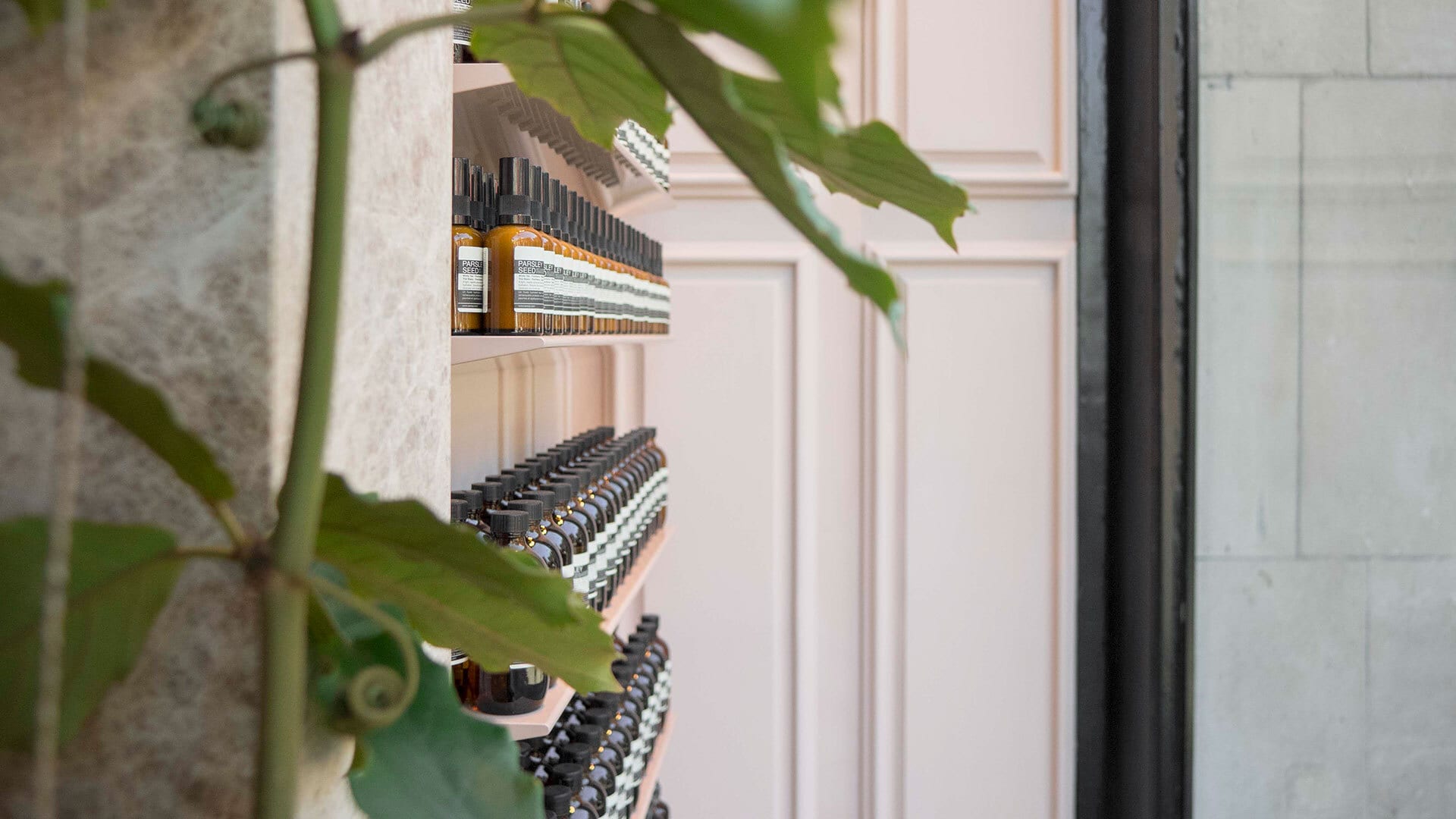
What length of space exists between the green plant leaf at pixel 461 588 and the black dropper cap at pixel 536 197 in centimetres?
117

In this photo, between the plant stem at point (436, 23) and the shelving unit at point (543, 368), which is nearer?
the plant stem at point (436, 23)

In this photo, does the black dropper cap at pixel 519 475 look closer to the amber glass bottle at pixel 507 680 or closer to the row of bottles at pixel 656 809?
the amber glass bottle at pixel 507 680

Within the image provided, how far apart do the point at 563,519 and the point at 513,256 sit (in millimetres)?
421

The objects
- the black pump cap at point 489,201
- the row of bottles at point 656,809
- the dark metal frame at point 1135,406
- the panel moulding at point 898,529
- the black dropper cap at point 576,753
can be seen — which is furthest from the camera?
the panel moulding at point 898,529

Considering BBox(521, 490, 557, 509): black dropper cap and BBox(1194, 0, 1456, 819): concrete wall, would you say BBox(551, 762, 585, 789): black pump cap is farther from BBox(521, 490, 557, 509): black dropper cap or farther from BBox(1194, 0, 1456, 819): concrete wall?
BBox(1194, 0, 1456, 819): concrete wall

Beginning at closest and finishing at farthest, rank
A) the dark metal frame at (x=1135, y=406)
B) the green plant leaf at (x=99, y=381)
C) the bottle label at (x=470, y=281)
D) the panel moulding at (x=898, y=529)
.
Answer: the green plant leaf at (x=99, y=381) < the bottle label at (x=470, y=281) < the dark metal frame at (x=1135, y=406) < the panel moulding at (x=898, y=529)

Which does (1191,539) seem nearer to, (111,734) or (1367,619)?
(1367,619)

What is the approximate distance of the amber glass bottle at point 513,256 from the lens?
4.92 feet

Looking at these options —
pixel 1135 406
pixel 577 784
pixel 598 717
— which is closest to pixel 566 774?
pixel 577 784

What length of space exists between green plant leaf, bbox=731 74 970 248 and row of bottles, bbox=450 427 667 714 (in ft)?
2.23

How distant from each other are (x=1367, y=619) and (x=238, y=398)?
9.19ft

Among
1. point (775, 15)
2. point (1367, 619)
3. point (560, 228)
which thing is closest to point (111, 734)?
point (775, 15)

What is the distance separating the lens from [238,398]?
1.70 feet

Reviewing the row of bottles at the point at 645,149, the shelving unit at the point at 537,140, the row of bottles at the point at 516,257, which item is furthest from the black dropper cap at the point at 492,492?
the row of bottles at the point at 645,149
